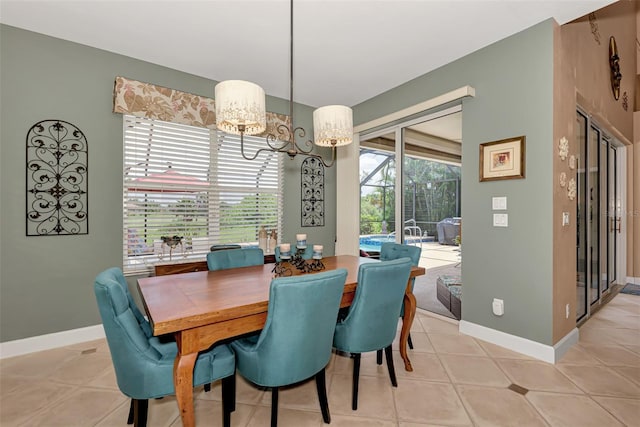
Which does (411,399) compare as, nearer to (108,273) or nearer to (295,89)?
(108,273)

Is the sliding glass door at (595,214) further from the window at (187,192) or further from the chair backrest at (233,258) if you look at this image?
the window at (187,192)

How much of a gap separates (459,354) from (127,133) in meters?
3.74

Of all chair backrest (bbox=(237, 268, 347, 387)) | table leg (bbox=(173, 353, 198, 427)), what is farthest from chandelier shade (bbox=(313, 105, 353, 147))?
table leg (bbox=(173, 353, 198, 427))

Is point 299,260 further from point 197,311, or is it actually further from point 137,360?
point 137,360

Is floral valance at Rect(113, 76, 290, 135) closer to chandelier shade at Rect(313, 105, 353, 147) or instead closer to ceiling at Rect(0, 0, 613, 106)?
ceiling at Rect(0, 0, 613, 106)

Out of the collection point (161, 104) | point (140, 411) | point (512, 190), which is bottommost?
point (140, 411)

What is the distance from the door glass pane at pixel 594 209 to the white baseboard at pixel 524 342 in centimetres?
121

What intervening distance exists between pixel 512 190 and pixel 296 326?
2.27 meters

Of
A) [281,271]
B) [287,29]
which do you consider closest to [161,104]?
[287,29]

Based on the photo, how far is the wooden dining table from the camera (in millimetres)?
1301

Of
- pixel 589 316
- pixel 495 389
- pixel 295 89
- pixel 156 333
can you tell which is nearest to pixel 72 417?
pixel 156 333

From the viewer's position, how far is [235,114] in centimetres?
177

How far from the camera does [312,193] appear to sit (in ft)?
14.0

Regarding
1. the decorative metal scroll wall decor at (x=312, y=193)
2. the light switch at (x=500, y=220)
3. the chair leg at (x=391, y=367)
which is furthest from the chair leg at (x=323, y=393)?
the decorative metal scroll wall decor at (x=312, y=193)
